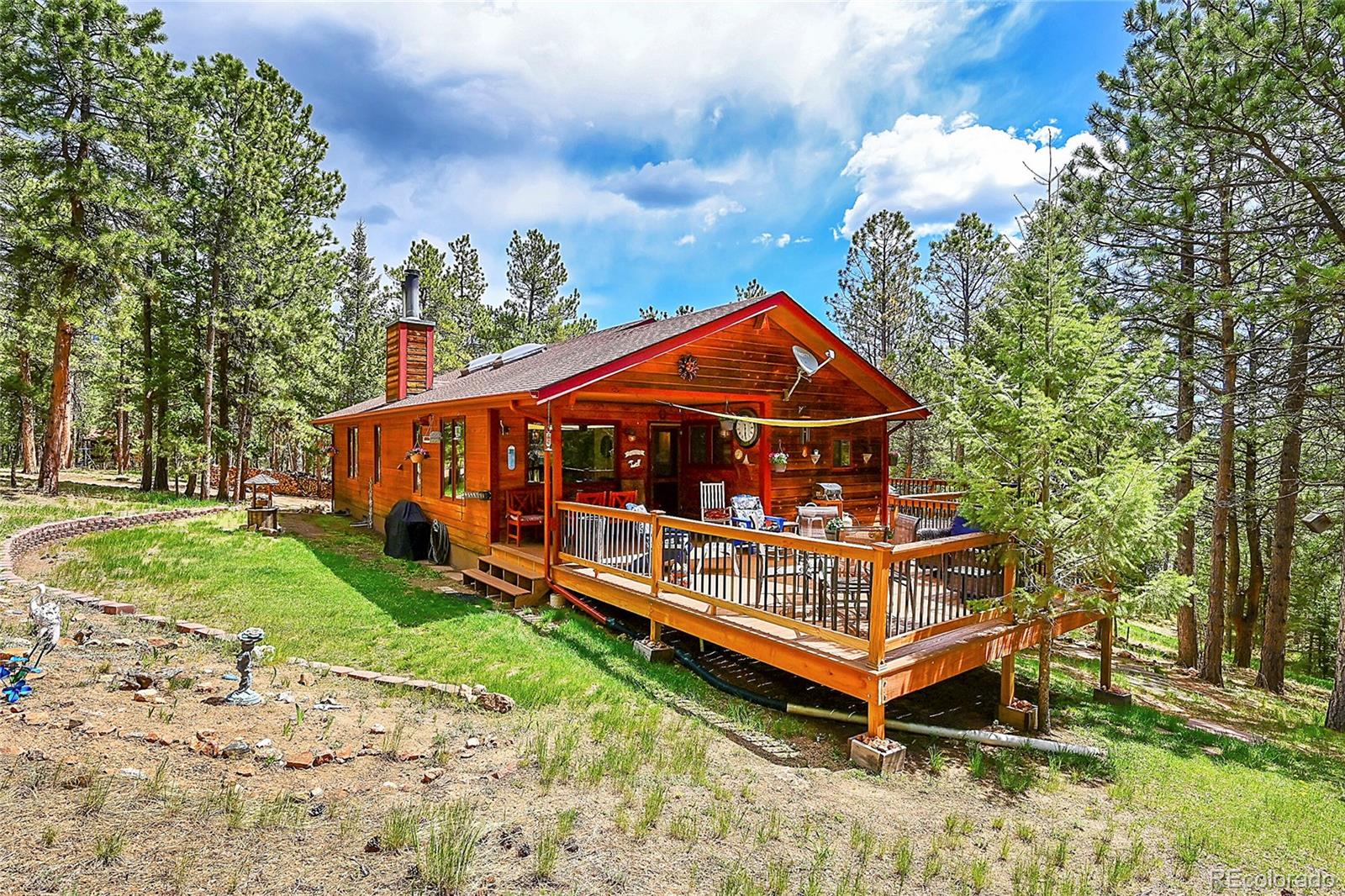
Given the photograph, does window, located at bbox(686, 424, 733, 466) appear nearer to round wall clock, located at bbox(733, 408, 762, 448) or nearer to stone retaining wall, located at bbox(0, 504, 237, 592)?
round wall clock, located at bbox(733, 408, 762, 448)

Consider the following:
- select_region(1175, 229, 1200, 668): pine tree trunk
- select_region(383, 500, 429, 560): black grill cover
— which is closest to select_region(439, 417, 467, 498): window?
select_region(383, 500, 429, 560): black grill cover

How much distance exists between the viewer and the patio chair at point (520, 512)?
9.99m

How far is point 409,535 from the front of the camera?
40.1 ft

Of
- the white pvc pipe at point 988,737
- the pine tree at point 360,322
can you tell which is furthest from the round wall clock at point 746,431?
the pine tree at point 360,322

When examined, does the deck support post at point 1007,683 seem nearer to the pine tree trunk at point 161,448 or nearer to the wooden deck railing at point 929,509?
the wooden deck railing at point 929,509

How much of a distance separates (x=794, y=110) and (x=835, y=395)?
348 inches

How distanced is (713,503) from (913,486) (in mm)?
6543

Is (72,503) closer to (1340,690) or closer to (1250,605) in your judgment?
(1340,690)

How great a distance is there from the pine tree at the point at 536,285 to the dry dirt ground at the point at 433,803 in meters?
27.8

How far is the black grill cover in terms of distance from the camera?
40.0 ft

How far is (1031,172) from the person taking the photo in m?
6.50

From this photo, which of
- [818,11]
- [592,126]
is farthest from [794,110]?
[818,11]

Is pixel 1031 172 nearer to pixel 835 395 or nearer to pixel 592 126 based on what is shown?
pixel 835 395

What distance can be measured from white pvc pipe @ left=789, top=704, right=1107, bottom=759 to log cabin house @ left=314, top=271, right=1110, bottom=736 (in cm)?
45
